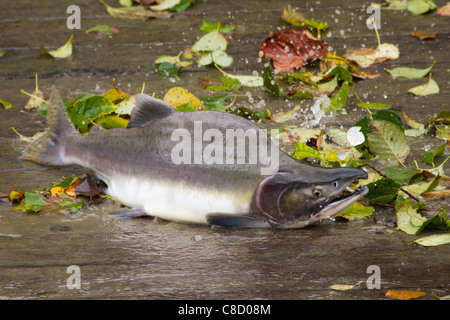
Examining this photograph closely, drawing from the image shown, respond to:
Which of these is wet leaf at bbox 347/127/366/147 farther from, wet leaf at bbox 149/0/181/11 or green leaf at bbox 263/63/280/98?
wet leaf at bbox 149/0/181/11

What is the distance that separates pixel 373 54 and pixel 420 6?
792mm

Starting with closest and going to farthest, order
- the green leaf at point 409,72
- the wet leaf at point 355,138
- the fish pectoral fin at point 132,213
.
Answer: the fish pectoral fin at point 132,213, the wet leaf at point 355,138, the green leaf at point 409,72

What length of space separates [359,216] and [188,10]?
96.5 inches

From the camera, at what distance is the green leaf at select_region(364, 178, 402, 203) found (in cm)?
231

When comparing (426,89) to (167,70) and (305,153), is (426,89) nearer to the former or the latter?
(305,153)

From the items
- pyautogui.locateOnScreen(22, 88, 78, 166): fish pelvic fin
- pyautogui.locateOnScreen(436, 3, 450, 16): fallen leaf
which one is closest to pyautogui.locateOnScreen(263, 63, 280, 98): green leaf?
pyautogui.locateOnScreen(22, 88, 78, 166): fish pelvic fin

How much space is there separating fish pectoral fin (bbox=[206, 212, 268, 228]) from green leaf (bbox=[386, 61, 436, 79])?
1600 millimetres

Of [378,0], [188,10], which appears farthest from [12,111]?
[378,0]

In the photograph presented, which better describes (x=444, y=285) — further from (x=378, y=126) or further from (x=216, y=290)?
(x=378, y=126)

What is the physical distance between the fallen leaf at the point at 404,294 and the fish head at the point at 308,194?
353 millimetres

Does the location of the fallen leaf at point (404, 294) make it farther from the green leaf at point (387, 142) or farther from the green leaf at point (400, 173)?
the green leaf at point (387, 142)

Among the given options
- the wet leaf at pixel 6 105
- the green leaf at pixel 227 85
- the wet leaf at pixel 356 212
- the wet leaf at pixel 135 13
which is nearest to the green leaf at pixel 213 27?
the wet leaf at pixel 135 13

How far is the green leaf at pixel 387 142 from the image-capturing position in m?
2.60

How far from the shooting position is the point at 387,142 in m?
2.62
